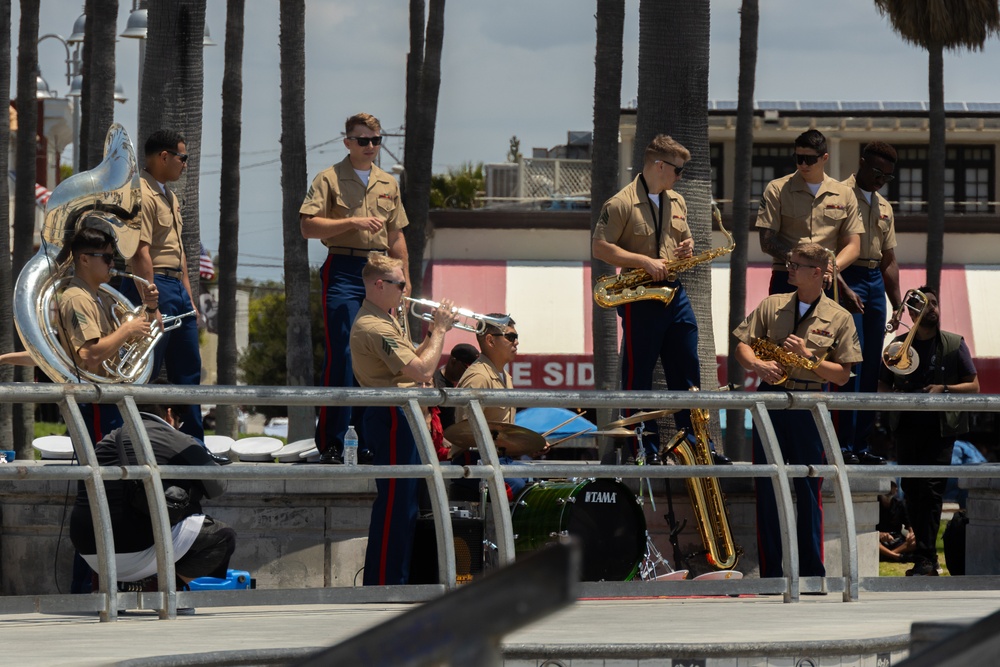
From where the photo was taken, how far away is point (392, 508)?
796 centimetres

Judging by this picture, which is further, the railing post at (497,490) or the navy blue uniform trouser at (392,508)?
the navy blue uniform trouser at (392,508)

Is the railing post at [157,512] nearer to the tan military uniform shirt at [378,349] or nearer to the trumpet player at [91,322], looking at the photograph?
the tan military uniform shirt at [378,349]

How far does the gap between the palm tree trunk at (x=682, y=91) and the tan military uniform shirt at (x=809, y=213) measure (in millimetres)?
1735

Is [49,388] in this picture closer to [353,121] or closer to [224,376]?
[353,121]

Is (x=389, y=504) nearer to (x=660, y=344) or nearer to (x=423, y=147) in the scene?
(x=660, y=344)

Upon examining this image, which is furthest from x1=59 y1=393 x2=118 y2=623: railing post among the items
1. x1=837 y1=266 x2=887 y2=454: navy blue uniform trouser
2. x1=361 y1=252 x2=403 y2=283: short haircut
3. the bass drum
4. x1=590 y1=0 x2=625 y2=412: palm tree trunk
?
x1=590 y1=0 x2=625 y2=412: palm tree trunk

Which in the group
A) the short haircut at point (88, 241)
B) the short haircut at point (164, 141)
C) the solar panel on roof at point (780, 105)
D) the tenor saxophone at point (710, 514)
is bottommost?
the tenor saxophone at point (710, 514)

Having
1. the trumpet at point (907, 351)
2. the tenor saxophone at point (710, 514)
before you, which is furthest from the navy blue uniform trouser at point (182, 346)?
the trumpet at point (907, 351)

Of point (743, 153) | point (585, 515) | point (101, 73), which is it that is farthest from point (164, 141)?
point (743, 153)

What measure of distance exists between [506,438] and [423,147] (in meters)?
9.96

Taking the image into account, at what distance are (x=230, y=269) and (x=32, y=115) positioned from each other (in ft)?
11.3

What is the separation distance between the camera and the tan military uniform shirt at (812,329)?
8734mm

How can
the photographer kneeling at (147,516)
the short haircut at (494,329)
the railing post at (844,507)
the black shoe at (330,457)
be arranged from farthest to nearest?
the short haircut at (494,329)
the black shoe at (330,457)
the railing post at (844,507)
the photographer kneeling at (147,516)

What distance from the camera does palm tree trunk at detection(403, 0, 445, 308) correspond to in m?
18.2
